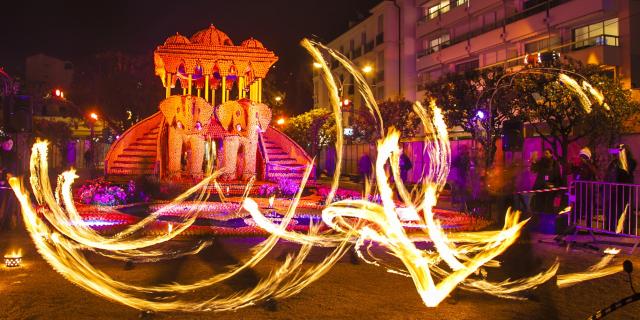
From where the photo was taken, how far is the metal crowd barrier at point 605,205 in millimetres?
12273

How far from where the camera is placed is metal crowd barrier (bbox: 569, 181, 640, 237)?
1227cm

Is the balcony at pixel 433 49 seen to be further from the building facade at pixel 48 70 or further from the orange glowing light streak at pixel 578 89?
the building facade at pixel 48 70

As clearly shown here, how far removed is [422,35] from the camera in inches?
2196

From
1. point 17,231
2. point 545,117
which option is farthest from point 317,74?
point 17,231

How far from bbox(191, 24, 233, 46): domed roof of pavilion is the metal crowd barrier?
16.4 m

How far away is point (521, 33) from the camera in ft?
136

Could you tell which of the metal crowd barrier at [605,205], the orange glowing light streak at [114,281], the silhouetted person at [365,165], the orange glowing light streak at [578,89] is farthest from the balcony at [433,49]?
the orange glowing light streak at [114,281]

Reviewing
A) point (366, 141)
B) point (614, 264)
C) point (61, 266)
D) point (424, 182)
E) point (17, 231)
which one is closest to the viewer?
point (61, 266)

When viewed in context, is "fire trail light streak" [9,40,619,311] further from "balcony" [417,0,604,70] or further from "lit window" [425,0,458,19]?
"lit window" [425,0,458,19]

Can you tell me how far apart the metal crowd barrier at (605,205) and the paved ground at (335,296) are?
4.85 feet

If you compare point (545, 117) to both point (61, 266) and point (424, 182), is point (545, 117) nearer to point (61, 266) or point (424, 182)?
point (424, 182)

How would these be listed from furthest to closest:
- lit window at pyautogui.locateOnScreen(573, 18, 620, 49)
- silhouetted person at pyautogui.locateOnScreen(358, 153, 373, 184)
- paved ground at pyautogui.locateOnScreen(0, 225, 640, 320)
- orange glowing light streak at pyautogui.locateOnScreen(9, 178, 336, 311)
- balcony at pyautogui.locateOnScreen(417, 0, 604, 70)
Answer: balcony at pyautogui.locateOnScreen(417, 0, 604, 70)
lit window at pyautogui.locateOnScreen(573, 18, 620, 49)
silhouetted person at pyautogui.locateOnScreen(358, 153, 373, 184)
orange glowing light streak at pyautogui.locateOnScreen(9, 178, 336, 311)
paved ground at pyautogui.locateOnScreen(0, 225, 640, 320)

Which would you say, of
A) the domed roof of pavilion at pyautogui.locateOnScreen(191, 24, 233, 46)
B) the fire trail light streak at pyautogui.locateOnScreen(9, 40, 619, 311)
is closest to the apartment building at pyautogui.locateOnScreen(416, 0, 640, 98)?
the domed roof of pavilion at pyautogui.locateOnScreen(191, 24, 233, 46)

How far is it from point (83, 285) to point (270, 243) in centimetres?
479
